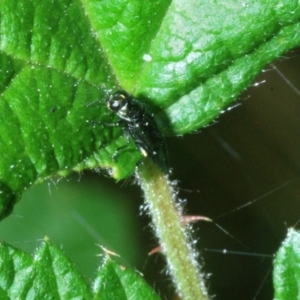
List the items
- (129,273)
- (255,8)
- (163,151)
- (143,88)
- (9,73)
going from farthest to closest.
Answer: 1. (163,151)
2. (143,88)
3. (255,8)
4. (9,73)
5. (129,273)

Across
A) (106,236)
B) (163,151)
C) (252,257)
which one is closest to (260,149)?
(252,257)

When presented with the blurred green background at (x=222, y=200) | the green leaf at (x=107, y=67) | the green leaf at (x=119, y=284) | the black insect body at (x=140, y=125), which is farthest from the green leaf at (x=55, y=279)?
the blurred green background at (x=222, y=200)

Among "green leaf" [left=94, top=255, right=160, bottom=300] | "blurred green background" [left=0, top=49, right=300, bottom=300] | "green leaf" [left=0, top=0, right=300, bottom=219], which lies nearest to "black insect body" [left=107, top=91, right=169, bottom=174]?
"green leaf" [left=0, top=0, right=300, bottom=219]

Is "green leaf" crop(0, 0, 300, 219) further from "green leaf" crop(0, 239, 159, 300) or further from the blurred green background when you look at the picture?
the blurred green background

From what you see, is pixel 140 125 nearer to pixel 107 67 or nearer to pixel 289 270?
pixel 107 67

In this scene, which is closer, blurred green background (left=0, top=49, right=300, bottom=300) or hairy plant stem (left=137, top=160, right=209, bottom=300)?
hairy plant stem (left=137, top=160, right=209, bottom=300)

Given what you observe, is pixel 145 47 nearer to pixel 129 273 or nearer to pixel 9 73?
pixel 9 73

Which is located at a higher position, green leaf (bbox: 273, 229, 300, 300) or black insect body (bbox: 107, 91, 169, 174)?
black insect body (bbox: 107, 91, 169, 174)
